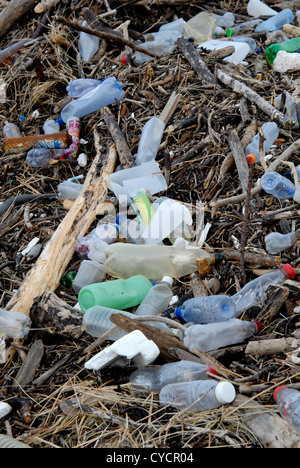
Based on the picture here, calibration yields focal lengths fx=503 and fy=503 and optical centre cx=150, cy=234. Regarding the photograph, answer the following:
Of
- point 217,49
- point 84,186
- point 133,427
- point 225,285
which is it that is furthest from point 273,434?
point 217,49

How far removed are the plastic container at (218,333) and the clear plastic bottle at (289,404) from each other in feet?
1.67

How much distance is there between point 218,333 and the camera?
2.60 m

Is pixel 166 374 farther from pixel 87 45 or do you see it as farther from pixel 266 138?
pixel 87 45

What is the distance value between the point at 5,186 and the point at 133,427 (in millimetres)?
2995

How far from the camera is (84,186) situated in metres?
3.98

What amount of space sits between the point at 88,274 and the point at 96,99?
203cm

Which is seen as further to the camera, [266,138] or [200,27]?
[200,27]

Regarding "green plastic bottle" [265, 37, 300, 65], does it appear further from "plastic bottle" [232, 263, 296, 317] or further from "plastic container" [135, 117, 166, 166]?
"plastic bottle" [232, 263, 296, 317]

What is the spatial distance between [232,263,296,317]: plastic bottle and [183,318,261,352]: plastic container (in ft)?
0.63

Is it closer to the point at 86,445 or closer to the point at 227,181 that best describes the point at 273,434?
the point at 86,445

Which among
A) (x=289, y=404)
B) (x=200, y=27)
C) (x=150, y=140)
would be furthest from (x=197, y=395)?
(x=200, y=27)

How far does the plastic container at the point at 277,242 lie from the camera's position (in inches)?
120

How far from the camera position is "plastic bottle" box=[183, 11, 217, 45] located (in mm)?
5477

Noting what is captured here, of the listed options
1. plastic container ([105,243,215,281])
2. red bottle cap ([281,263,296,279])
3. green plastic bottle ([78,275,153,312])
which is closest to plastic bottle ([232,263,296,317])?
red bottle cap ([281,263,296,279])
